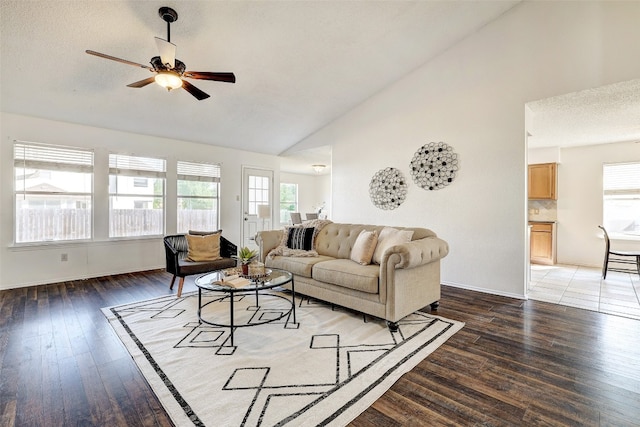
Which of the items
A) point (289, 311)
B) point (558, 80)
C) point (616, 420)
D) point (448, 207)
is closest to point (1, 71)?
point (289, 311)

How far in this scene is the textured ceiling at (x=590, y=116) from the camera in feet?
11.1

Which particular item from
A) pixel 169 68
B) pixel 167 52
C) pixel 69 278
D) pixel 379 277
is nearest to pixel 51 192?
pixel 69 278

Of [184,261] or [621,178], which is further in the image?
[621,178]

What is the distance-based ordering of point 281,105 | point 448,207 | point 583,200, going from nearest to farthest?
1. point 448,207
2. point 281,105
3. point 583,200

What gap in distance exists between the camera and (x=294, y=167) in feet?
29.1

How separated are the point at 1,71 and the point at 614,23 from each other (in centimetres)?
674

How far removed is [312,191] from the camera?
418 inches

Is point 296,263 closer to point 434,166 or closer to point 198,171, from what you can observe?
point 434,166

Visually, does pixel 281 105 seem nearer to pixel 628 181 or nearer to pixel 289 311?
pixel 289 311

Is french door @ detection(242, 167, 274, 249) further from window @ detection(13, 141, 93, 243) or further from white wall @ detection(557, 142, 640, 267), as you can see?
white wall @ detection(557, 142, 640, 267)

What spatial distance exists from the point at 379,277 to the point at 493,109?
2.92 m

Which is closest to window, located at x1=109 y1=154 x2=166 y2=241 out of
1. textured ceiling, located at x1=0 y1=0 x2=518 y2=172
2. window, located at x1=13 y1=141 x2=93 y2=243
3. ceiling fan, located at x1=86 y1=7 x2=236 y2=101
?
window, located at x1=13 y1=141 x2=93 y2=243

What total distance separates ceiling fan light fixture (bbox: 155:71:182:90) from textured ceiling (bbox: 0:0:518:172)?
704 mm

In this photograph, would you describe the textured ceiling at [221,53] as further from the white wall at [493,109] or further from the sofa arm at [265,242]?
the sofa arm at [265,242]
